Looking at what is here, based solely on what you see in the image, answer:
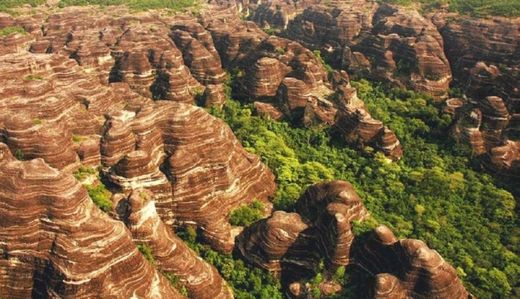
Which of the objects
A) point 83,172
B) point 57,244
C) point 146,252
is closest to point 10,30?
point 83,172

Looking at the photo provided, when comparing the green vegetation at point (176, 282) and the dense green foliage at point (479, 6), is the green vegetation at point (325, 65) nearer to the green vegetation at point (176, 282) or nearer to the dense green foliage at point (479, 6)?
the dense green foliage at point (479, 6)

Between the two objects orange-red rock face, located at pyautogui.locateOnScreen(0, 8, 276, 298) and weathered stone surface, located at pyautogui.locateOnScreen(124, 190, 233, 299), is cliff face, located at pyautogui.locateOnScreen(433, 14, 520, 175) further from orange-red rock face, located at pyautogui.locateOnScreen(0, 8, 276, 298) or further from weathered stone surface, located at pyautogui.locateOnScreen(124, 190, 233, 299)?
weathered stone surface, located at pyautogui.locateOnScreen(124, 190, 233, 299)

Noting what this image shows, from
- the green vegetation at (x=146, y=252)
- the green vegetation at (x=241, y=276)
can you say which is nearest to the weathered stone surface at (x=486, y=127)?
the green vegetation at (x=241, y=276)

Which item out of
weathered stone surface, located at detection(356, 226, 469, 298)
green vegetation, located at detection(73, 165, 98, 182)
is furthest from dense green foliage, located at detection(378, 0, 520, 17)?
green vegetation, located at detection(73, 165, 98, 182)

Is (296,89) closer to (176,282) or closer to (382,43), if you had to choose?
(382,43)

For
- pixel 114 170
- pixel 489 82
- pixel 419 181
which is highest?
pixel 114 170
